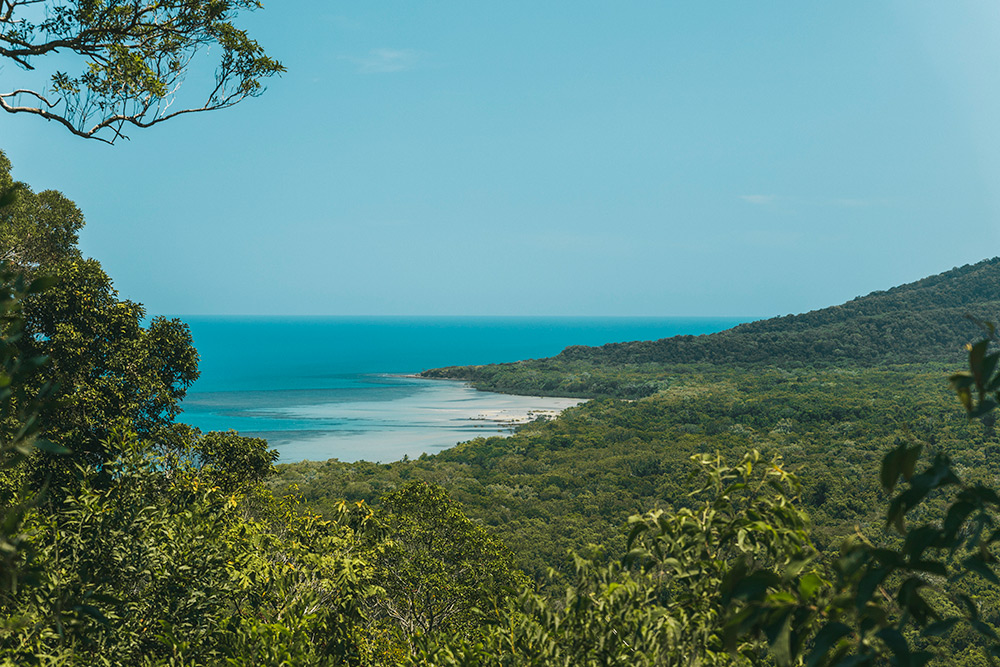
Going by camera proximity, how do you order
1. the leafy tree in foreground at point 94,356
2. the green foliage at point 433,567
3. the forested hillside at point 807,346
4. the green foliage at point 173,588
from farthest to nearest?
the forested hillside at point 807,346 → the leafy tree in foreground at point 94,356 → the green foliage at point 433,567 → the green foliage at point 173,588

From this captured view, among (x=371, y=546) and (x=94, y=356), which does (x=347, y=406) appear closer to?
(x=94, y=356)

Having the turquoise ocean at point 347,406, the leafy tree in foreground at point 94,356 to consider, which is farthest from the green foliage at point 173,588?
the turquoise ocean at point 347,406

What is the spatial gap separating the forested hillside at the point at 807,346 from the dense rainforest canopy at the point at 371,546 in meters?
36.9

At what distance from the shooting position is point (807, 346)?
68812mm

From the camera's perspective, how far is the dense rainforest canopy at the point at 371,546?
123 cm

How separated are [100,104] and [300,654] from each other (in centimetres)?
560

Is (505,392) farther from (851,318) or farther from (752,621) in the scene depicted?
(752,621)

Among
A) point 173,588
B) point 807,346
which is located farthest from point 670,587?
point 807,346

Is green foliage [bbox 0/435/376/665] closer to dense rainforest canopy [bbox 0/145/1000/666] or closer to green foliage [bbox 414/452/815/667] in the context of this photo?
dense rainforest canopy [bbox 0/145/1000/666]

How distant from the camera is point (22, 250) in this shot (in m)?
11.3

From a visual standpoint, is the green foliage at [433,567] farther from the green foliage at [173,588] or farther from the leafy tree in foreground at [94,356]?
the leafy tree in foreground at [94,356]

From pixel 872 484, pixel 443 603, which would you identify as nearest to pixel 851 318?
pixel 872 484

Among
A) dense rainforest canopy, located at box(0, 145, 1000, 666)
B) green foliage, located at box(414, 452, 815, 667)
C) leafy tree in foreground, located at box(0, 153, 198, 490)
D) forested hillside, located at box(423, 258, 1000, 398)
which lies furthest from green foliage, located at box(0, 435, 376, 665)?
forested hillside, located at box(423, 258, 1000, 398)

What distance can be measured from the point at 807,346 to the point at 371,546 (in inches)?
2712
